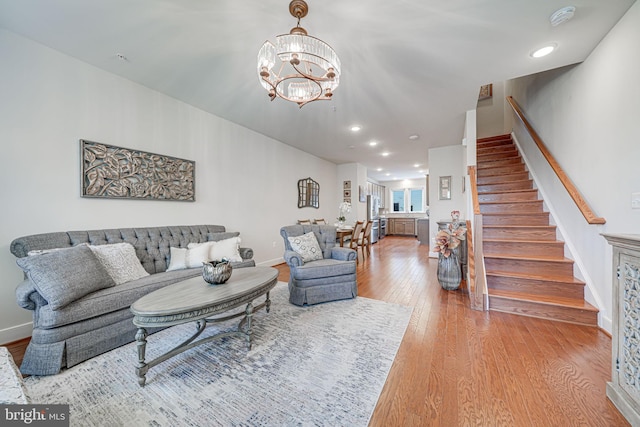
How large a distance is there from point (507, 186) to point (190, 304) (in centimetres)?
491

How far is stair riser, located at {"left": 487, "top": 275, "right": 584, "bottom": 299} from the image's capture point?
2.44 meters

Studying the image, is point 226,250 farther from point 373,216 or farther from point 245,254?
point 373,216

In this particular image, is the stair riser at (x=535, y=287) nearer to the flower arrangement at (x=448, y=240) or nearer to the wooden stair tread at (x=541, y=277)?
the wooden stair tread at (x=541, y=277)

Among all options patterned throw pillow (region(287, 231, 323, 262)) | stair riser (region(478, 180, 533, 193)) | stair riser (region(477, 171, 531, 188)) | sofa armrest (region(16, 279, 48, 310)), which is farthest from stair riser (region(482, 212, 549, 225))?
sofa armrest (region(16, 279, 48, 310))

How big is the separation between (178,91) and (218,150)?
987 mm

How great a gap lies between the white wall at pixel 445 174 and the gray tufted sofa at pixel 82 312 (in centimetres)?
522

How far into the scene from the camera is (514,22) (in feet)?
6.34

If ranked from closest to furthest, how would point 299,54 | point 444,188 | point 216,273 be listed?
point 299,54 → point 216,273 → point 444,188

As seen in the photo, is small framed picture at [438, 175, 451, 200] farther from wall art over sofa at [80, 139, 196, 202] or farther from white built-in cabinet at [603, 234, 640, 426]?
wall art over sofa at [80, 139, 196, 202]

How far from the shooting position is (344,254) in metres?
3.10

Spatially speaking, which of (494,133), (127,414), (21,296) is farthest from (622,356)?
(494,133)

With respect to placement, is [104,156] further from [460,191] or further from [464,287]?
[460,191]

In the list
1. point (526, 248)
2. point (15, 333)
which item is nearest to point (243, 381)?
point (15, 333)

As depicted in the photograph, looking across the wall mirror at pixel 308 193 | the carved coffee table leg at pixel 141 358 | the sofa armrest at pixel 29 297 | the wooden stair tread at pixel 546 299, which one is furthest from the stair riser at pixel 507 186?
the sofa armrest at pixel 29 297
